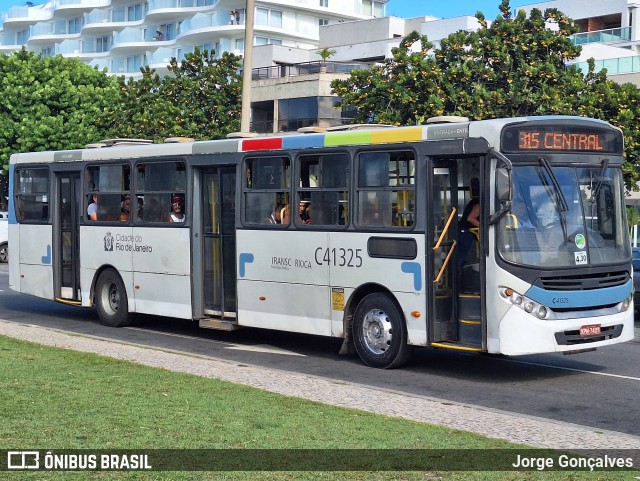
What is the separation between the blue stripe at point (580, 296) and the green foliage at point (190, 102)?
108ft

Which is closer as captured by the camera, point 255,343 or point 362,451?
point 362,451

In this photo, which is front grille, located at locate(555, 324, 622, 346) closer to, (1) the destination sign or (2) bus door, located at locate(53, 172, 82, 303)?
(1) the destination sign

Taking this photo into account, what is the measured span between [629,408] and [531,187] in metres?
2.74

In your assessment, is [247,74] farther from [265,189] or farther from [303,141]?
[303,141]

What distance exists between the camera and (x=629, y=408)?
11.4 m

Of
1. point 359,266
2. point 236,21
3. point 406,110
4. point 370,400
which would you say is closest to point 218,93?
point 406,110

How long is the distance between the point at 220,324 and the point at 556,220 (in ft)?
19.0

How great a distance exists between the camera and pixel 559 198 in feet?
41.6

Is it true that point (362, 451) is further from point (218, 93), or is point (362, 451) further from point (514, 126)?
point (218, 93)

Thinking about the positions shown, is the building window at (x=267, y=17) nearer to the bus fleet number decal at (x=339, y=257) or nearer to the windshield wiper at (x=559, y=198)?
the bus fleet number decal at (x=339, y=257)

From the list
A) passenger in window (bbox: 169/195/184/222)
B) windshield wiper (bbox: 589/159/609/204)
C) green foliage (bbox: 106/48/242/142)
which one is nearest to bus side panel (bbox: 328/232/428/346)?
windshield wiper (bbox: 589/159/609/204)

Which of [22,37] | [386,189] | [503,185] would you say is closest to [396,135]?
[386,189]

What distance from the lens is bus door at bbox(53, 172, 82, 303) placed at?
774 inches

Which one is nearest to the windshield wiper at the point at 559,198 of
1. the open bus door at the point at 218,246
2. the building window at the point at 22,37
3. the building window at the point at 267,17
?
the open bus door at the point at 218,246
